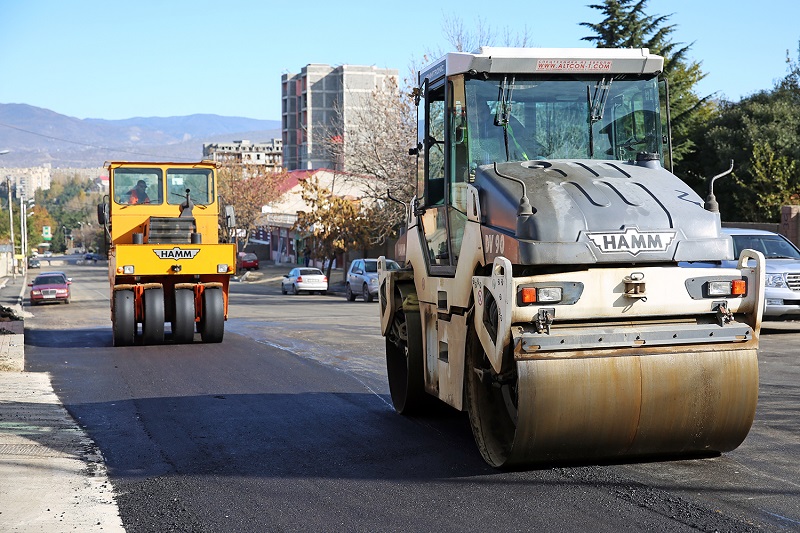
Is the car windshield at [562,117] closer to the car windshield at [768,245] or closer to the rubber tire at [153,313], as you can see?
the car windshield at [768,245]

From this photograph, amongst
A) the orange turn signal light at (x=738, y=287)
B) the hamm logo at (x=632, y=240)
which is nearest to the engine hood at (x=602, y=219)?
the hamm logo at (x=632, y=240)

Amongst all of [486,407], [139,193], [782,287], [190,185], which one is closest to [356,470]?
[486,407]

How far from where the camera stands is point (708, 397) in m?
7.26

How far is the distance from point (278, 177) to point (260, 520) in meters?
78.4

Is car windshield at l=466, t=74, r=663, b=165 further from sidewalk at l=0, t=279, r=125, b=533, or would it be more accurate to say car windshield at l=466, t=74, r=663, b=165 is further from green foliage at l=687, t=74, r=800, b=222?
green foliage at l=687, t=74, r=800, b=222

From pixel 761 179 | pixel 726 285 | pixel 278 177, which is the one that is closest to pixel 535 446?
pixel 726 285

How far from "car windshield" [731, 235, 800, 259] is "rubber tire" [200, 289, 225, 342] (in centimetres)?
991

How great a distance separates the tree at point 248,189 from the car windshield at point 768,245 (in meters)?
62.2

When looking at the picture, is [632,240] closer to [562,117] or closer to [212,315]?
[562,117]

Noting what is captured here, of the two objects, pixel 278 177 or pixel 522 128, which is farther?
pixel 278 177

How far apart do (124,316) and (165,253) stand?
140cm

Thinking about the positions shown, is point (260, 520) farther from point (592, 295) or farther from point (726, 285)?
point (726, 285)

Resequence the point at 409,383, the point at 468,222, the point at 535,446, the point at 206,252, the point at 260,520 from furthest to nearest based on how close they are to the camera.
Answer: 1. the point at 206,252
2. the point at 409,383
3. the point at 468,222
4. the point at 535,446
5. the point at 260,520

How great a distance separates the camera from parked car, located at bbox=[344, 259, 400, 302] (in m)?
38.9
